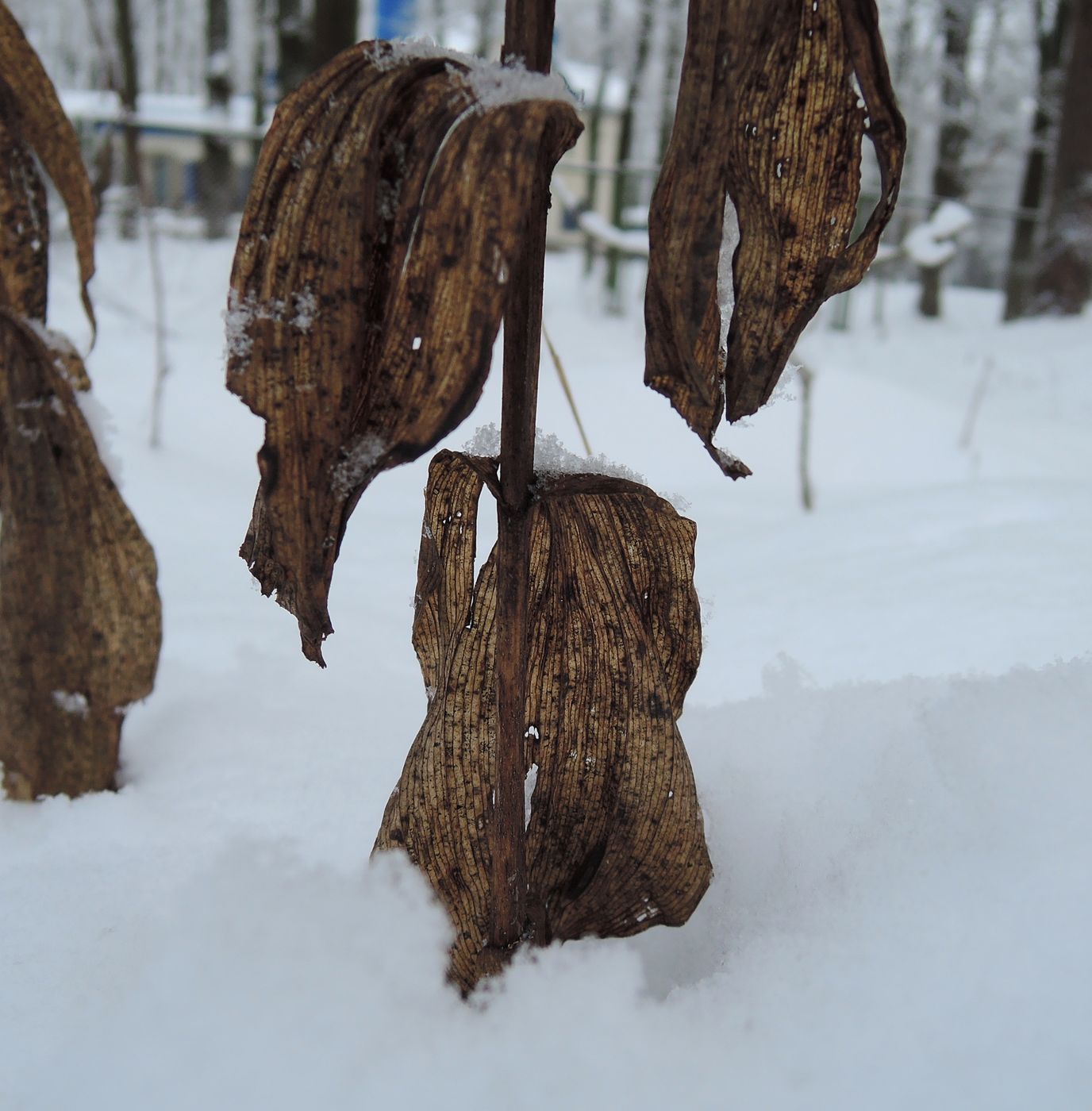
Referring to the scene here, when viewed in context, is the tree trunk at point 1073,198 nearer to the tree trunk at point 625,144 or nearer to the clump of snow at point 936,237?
the tree trunk at point 625,144

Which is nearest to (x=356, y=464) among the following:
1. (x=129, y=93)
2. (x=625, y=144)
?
(x=129, y=93)

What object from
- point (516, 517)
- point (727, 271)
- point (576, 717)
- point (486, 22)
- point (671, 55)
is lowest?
point (576, 717)

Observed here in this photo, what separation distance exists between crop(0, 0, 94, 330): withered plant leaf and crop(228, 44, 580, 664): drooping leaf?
291 millimetres

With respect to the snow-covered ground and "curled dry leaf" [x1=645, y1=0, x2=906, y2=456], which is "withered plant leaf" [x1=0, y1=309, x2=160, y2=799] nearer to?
the snow-covered ground

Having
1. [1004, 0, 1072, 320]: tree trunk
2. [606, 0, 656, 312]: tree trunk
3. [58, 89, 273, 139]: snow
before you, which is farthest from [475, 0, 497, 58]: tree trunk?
[1004, 0, 1072, 320]: tree trunk

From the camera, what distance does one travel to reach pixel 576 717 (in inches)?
18.4

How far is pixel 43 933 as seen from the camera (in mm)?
495

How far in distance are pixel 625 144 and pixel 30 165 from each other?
5.91m

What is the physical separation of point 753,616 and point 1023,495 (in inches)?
20.7

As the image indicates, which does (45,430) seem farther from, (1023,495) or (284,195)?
(1023,495)

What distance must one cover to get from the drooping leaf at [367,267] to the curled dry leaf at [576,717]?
4.1 inches

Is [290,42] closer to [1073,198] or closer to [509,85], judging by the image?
[1073,198]

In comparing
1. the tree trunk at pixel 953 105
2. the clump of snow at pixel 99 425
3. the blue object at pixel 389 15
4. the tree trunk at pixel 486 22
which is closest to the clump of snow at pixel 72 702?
the clump of snow at pixel 99 425

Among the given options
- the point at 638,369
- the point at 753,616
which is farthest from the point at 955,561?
the point at 638,369
